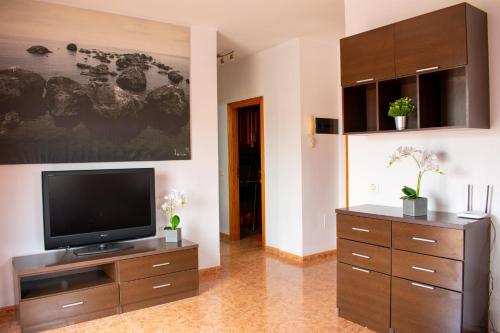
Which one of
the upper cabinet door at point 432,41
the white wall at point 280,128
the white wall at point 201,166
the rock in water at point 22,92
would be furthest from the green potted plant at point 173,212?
the upper cabinet door at point 432,41

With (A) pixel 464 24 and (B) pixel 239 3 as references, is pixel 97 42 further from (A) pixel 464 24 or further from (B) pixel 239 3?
(A) pixel 464 24

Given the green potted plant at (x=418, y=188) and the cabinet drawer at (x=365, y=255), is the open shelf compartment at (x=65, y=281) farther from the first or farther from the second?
the green potted plant at (x=418, y=188)

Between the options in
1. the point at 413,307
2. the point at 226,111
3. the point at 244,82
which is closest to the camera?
the point at 413,307

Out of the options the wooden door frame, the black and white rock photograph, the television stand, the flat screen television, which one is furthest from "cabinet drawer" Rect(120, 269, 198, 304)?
the wooden door frame

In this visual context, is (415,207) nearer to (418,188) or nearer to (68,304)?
(418,188)

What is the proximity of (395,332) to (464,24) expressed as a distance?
2.16 metres

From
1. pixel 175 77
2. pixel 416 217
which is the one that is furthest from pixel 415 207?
pixel 175 77

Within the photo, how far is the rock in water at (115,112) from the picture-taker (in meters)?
3.79

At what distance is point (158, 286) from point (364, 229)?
1909 millimetres

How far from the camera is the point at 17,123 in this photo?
3418 mm

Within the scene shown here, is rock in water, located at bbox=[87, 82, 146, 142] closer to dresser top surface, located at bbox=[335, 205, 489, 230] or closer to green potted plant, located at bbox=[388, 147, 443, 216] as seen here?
dresser top surface, located at bbox=[335, 205, 489, 230]

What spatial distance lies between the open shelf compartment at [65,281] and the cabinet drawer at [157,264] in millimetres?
122

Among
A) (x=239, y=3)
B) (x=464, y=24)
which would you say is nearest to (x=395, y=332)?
(x=464, y=24)

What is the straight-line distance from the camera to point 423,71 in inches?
109
